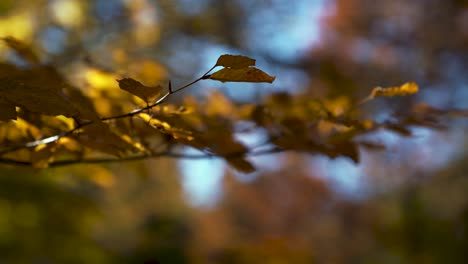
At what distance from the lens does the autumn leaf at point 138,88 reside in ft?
1.31

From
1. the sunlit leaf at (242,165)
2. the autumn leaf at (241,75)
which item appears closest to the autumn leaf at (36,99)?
the autumn leaf at (241,75)

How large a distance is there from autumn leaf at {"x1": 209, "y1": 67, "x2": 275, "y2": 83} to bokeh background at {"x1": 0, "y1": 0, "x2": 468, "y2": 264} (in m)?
0.29

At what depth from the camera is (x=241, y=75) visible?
0.41 meters

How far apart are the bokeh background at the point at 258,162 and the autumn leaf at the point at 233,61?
1.01 feet

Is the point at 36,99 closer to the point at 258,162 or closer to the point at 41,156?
the point at 41,156

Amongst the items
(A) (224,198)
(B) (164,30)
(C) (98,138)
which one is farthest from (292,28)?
(A) (224,198)

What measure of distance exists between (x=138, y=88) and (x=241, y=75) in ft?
0.27

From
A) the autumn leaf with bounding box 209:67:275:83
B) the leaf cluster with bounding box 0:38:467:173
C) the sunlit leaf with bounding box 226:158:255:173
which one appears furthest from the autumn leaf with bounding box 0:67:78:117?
the sunlit leaf with bounding box 226:158:255:173

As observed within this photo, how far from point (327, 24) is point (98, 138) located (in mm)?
6079

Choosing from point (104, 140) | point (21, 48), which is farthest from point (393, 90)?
point (21, 48)

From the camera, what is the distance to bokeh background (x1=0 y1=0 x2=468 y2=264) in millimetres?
1469

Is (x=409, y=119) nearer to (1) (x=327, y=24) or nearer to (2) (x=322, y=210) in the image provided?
(1) (x=327, y=24)

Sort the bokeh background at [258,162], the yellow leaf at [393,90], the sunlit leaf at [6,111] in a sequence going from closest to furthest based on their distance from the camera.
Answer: the sunlit leaf at [6,111] < the yellow leaf at [393,90] < the bokeh background at [258,162]

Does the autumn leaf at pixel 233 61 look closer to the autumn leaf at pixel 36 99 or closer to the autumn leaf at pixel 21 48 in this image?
the autumn leaf at pixel 36 99
